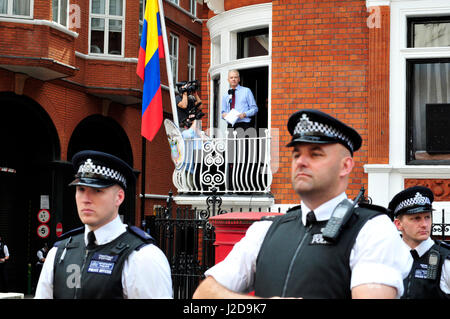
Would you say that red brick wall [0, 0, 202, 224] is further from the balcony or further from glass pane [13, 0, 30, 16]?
the balcony

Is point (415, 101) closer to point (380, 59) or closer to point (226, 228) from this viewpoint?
point (380, 59)

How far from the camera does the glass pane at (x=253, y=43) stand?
44.2ft

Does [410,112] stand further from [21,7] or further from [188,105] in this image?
[21,7]

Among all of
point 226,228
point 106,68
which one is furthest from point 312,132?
point 106,68

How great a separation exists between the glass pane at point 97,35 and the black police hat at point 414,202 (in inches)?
749

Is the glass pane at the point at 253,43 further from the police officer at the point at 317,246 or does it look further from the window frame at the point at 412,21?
the police officer at the point at 317,246

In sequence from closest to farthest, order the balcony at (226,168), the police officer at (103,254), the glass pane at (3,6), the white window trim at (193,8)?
the police officer at (103,254) → the balcony at (226,168) → the glass pane at (3,6) → the white window trim at (193,8)

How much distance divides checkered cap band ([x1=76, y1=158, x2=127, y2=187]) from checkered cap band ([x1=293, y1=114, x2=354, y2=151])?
4.51 feet

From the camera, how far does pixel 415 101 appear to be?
1195cm

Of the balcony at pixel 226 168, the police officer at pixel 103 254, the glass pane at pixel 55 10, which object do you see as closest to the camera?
the police officer at pixel 103 254

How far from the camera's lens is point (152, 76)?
14445 millimetres

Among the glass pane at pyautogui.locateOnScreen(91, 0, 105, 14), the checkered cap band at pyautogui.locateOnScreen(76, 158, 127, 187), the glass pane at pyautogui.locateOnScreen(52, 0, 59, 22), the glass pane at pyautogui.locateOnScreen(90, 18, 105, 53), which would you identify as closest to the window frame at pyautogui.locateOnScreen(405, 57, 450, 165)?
the checkered cap band at pyautogui.locateOnScreen(76, 158, 127, 187)

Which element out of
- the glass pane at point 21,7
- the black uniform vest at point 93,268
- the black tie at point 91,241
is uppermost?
the glass pane at point 21,7

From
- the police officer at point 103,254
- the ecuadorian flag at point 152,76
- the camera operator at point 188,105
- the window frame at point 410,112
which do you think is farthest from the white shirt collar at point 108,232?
the ecuadorian flag at point 152,76
